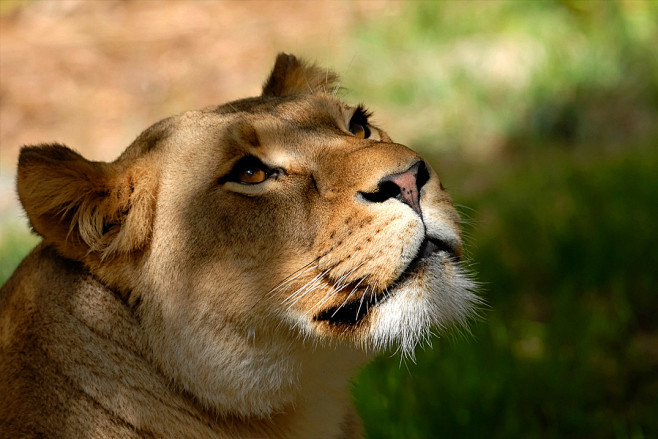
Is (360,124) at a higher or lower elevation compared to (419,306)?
higher

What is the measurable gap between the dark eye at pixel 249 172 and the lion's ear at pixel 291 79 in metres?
0.72

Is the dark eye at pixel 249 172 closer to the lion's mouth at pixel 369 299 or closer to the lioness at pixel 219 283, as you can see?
the lioness at pixel 219 283

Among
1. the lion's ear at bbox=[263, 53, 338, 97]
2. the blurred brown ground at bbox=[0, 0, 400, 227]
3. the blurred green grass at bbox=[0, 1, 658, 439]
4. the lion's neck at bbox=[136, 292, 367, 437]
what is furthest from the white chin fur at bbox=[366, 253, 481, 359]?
the blurred brown ground at bbox=[0, 0, 400, 227]

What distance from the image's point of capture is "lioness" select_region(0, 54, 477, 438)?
255 centimetres

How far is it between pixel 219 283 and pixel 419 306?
0.59 metres

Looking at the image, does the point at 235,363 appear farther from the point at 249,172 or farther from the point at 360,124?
the point at 360,124

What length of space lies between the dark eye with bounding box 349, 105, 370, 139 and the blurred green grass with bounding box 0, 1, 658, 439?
123cm

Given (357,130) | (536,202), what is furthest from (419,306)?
(536,202)

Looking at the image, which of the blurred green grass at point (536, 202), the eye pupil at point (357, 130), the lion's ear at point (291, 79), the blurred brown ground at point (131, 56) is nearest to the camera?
the eye pupil at point (357, 130)

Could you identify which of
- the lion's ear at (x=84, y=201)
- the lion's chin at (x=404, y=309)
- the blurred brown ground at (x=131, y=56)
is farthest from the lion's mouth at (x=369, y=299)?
the blurred brown ground at (x=131, y=56)

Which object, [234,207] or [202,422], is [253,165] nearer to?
[234,207]

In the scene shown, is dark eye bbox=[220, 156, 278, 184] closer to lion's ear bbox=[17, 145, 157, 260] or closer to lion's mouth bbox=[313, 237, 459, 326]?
lion's ear bbox=[17, 145, 157, 260]

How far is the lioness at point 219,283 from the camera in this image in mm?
2547

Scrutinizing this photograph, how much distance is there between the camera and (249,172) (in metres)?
2.72
